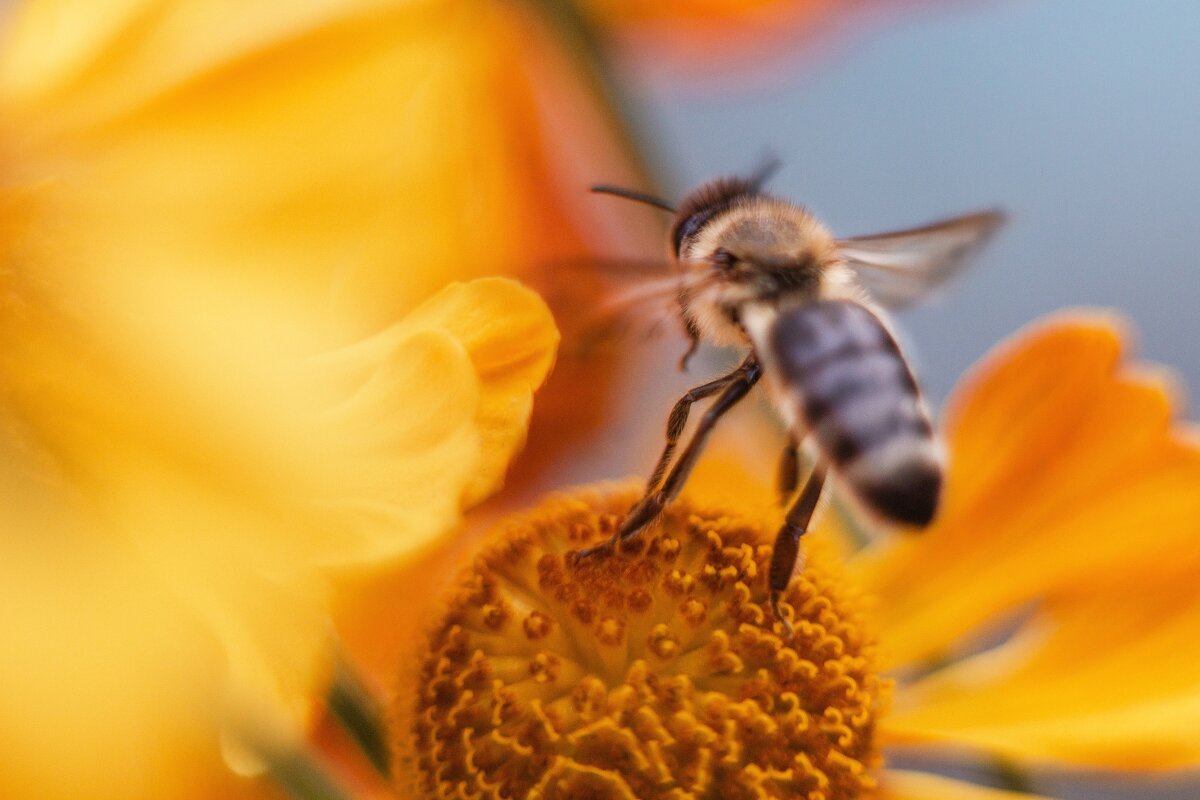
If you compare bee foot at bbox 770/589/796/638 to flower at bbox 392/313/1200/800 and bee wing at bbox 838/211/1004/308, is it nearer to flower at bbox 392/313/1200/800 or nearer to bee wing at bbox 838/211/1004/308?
flower at bbox 392/313/1200/800

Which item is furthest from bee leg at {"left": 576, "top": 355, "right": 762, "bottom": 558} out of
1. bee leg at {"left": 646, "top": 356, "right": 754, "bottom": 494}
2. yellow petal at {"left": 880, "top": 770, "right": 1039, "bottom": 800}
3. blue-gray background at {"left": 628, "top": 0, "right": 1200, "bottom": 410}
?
blue-gray background at {"left": 628, "top": 0, "right": 1200, "bottom": 410}

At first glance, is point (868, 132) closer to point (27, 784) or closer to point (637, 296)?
point (637, 296)

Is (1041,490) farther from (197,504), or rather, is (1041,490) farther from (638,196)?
(197,504)

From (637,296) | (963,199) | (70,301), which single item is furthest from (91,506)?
(963,199)

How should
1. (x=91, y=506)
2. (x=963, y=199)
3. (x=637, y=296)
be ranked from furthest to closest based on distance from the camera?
(x=963, y=199), (x=637, y=296), (x=91, y=506)

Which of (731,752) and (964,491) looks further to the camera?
(964,491)

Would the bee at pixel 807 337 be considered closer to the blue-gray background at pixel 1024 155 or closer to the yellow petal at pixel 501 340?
the yellow petal at pixel 501 340
